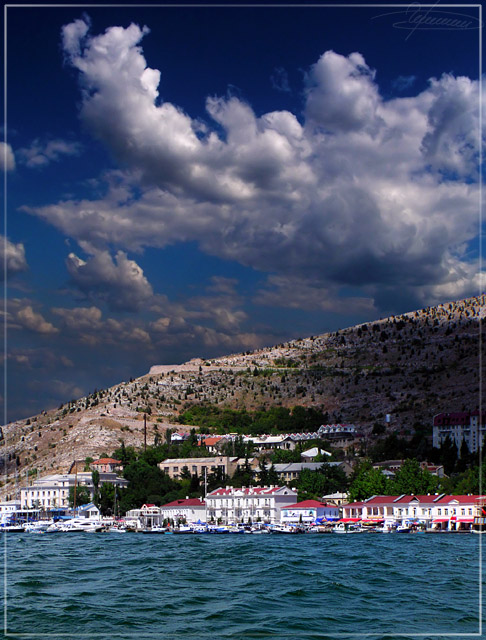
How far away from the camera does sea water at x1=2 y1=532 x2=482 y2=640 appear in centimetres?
1720

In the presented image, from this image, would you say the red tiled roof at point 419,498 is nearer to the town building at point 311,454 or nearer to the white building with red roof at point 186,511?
the white building with red roof at point 186,511

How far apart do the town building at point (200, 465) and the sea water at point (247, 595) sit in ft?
187

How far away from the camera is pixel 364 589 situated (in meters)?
23.4

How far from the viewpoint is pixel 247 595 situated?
2227cm

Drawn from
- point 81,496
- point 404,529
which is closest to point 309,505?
point 404,529

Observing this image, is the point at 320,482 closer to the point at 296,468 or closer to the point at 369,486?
the point at 369,486

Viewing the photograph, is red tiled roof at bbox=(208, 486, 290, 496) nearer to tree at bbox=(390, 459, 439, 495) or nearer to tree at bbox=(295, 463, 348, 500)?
tree at bbox=(295, 463, 348, 500)

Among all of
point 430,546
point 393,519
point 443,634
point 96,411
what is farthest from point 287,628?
point 96,411

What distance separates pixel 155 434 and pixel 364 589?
4235 inches

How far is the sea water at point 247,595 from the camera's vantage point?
1720cm

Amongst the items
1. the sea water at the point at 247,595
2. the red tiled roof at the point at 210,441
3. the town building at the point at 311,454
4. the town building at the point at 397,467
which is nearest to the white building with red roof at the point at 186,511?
the town building at the point at 397,467

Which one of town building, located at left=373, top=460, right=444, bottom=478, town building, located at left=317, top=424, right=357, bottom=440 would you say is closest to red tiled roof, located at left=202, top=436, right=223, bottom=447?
town building, located at left=317, top=424, right=357, bottom=440

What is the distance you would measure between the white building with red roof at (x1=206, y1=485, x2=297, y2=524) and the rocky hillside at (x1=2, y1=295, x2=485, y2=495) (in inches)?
1568

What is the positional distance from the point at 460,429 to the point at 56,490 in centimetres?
5017
